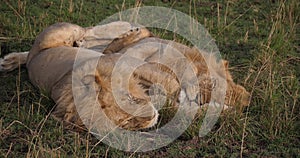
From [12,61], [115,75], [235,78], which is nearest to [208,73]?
[235,78]

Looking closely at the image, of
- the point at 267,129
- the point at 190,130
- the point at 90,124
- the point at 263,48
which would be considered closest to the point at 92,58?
the point at 90,124

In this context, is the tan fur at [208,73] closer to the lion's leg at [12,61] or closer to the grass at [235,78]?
the grass at [235,78]

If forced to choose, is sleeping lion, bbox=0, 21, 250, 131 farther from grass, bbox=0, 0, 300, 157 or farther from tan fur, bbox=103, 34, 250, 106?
grass, bbox=0, 0, 300, 157

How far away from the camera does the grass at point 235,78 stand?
5.11 metres

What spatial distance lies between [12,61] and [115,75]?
5.80 feet

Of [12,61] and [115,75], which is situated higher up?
[115,75]

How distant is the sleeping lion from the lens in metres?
5.11

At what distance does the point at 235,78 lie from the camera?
6.50 metres

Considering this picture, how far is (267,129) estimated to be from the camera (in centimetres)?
541

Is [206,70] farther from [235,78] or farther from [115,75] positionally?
[115,75]

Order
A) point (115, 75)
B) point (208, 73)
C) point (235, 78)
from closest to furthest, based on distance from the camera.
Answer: point (115, 75)
point (208, 73)
point (235, 78)

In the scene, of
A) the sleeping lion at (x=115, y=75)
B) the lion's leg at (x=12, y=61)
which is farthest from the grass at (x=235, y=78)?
the sleeping lion at (x=115, y=75)

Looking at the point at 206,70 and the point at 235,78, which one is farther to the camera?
the point at 235,78

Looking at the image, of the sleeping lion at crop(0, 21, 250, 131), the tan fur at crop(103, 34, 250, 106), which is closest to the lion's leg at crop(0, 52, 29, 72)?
the sleeping lion at crop(0, 21, 250, 131)
